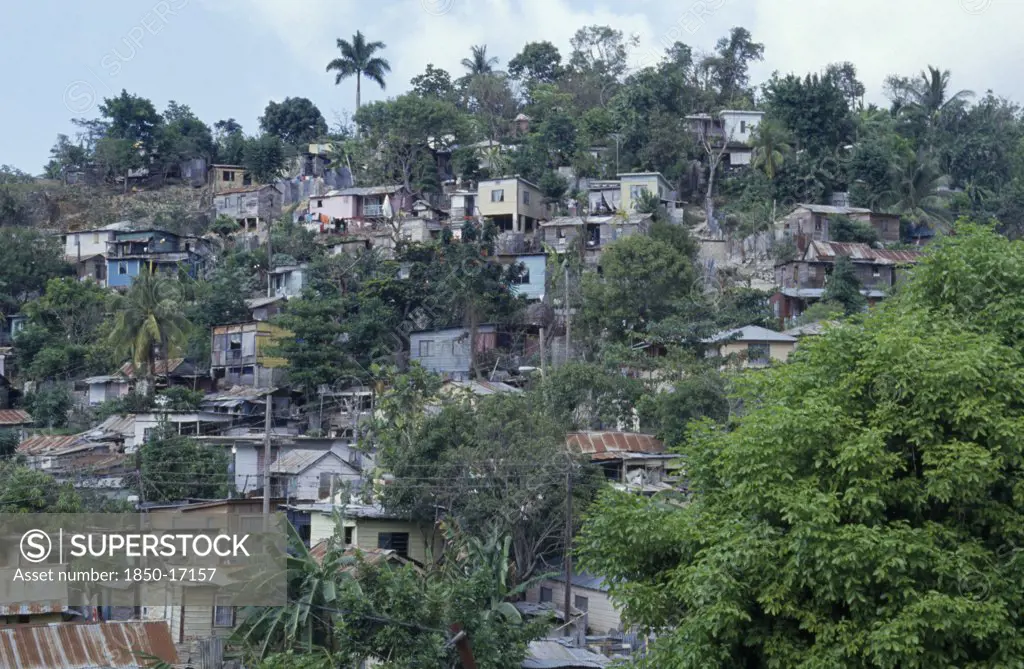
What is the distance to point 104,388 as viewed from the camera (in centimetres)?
4500

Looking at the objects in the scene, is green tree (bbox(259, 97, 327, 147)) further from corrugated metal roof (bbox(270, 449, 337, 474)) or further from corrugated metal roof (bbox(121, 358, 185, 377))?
corrugated metal roof (bbox(270, 449, 337, 474))

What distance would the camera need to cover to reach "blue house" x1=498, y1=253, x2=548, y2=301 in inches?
1858

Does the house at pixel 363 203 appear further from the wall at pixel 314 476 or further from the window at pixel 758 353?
the wall at pixel 314 476

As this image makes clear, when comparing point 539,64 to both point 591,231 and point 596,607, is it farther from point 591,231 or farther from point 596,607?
point 596,607

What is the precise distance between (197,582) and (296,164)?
44.8 metres

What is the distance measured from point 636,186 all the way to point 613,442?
73.6ft

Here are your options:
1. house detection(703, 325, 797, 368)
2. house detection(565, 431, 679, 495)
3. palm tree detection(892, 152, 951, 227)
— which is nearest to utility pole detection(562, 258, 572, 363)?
house detection(703, 325, 797, 368)

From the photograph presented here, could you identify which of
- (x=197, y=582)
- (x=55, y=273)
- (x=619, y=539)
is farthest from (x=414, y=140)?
(x=619, y=539)

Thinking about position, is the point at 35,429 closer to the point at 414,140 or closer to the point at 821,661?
the point at 414,140

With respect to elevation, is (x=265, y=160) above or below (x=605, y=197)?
above

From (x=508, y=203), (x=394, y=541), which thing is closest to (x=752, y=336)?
(x=394, y=541)

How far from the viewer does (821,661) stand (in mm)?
11430

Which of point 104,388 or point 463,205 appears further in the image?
point 463,205

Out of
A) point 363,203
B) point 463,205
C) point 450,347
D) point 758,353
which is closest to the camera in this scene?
point 758,353
